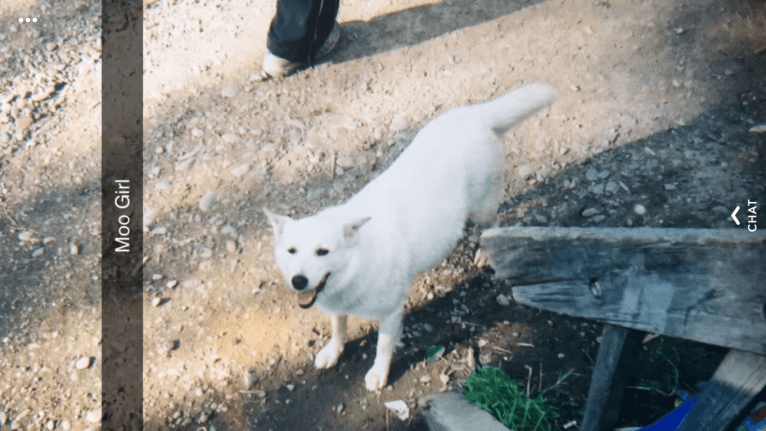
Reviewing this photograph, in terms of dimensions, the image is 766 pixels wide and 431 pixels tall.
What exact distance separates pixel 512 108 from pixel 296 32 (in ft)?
6.58

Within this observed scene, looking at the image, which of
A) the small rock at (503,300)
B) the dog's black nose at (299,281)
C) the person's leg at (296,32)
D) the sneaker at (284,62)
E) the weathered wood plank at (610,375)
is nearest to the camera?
the weathered wood plank at (610,375)

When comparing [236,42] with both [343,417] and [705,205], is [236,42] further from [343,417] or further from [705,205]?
[705,205]

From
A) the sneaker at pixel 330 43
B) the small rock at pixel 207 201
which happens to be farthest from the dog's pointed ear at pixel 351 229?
the sneaker at pixel 330 43

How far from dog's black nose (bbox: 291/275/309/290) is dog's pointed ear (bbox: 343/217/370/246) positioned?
0.25 m

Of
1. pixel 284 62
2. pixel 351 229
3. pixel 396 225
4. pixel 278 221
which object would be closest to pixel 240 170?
pixel 284 62

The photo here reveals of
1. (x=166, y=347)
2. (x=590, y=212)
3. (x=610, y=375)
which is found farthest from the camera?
(x=590, y=212)

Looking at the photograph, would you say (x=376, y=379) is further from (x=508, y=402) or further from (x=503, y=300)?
(x=503, y=300)

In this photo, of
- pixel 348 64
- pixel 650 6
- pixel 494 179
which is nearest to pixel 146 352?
pixel 494 179

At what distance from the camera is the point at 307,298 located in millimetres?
2330

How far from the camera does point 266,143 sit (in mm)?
3879

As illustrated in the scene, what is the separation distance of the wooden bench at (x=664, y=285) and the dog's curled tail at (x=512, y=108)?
1388 mm

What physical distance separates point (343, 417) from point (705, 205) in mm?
2641

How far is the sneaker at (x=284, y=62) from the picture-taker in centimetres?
414

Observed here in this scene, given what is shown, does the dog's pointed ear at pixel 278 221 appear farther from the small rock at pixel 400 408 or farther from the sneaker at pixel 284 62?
the sneaker at pixel 284 62
